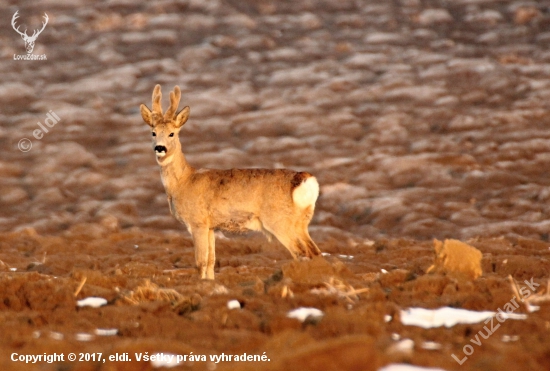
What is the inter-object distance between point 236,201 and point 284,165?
13.4 metres

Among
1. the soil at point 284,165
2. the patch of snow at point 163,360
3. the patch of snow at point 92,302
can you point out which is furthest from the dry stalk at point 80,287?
the patch of snow at point 163,360

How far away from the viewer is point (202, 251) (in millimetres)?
11773

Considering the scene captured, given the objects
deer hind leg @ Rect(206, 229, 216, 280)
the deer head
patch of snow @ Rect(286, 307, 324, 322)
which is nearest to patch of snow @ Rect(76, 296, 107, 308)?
patch of snow @ Rect(286, 307, 324, 322)

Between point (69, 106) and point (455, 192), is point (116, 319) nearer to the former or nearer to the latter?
point (455, 192)

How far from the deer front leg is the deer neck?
77 cm

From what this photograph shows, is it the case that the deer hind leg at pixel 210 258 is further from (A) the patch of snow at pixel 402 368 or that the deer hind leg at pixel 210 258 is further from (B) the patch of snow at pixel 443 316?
(A) the patch of snow at pixel 402 368

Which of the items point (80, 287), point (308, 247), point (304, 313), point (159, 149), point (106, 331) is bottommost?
point (106, 331)

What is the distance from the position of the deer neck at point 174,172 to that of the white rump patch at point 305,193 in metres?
1.73

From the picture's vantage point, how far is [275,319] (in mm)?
7059

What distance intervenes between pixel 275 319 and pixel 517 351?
7.00 feet

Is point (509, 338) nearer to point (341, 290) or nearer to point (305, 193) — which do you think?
point (341, 290)

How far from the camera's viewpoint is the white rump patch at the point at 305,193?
38.4 ft

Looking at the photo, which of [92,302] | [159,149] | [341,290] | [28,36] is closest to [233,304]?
[341,290]

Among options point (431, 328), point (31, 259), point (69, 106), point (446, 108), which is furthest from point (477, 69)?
point (431, 328)
